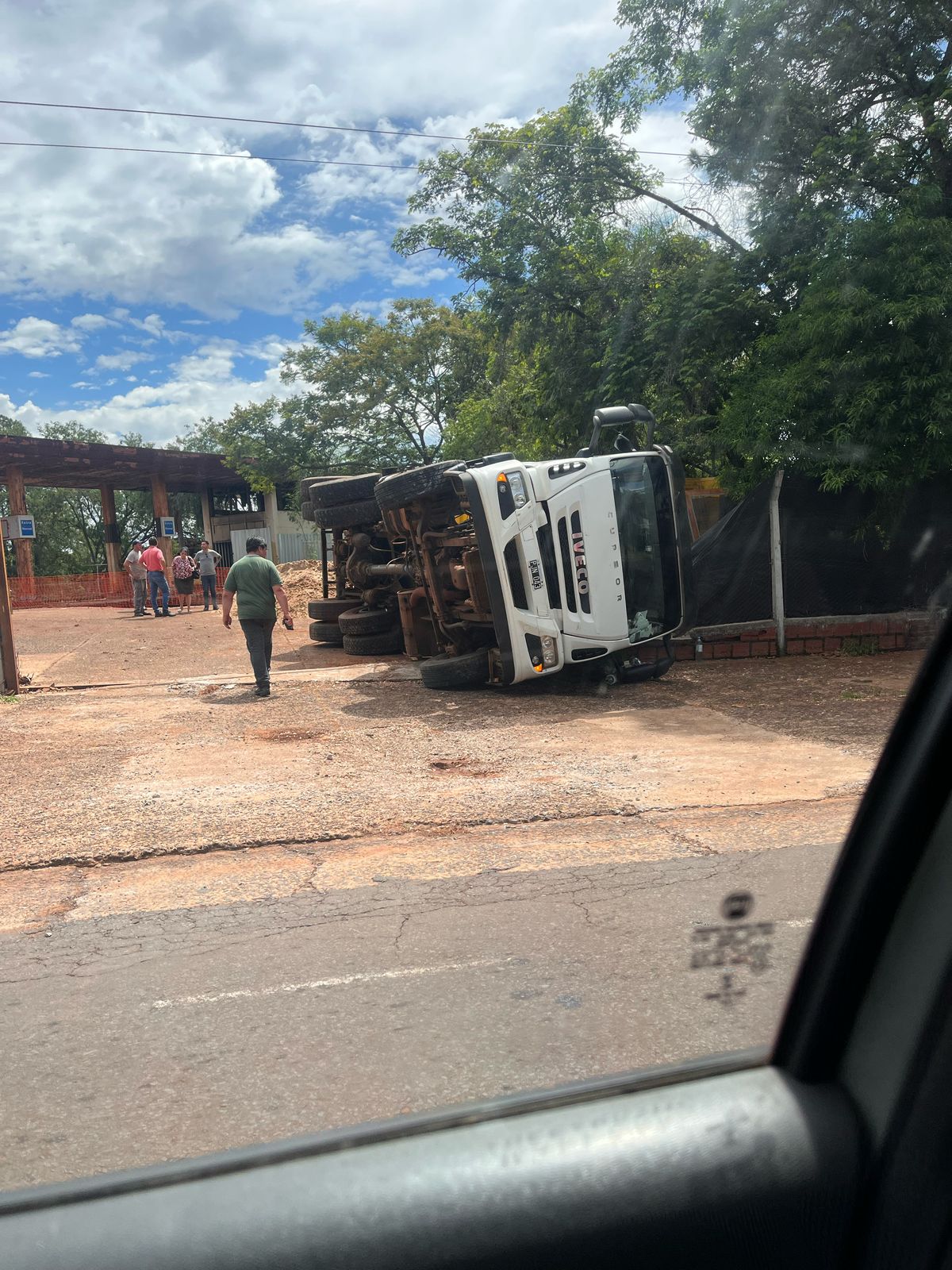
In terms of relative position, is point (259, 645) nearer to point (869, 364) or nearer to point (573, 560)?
point (573, 560)

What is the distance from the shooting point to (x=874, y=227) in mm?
11008

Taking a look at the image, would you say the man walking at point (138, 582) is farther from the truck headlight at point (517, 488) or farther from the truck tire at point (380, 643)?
the truck headlight at point (517, 488)

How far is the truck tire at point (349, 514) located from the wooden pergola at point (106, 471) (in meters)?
20.3

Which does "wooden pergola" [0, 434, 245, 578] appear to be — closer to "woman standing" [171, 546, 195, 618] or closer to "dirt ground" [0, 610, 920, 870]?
"woman standing" [171, 546, 195, 618]

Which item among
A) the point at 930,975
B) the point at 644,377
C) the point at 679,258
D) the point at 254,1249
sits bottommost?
the point at 254,1249

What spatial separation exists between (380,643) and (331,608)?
2162 millimetres

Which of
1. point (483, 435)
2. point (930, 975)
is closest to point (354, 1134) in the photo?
point (930, 975)

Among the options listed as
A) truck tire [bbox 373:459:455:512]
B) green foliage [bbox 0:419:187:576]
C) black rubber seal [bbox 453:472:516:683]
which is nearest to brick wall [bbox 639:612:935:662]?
black rubber seal [bbox 453:472:516:683]

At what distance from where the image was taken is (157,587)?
86.7 ft

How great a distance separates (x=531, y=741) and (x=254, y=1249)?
8.12 meters

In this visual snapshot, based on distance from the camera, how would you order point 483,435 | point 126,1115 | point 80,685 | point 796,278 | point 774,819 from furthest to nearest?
1. point 483,435
2. point 80,685
3. point 796,278
4. point 774,819
5. point 126,1115

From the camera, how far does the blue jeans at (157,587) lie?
26.0 m

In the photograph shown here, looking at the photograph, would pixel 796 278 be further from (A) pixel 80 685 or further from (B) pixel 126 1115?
(B) pixel 126 1115

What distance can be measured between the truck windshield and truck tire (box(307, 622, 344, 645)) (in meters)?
7.02
